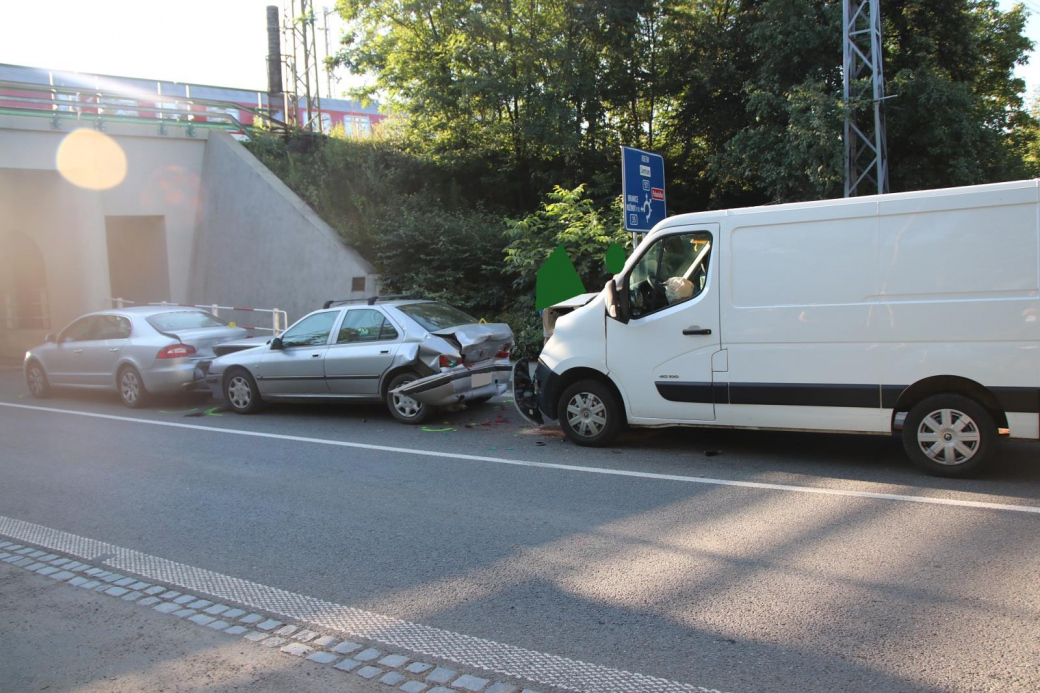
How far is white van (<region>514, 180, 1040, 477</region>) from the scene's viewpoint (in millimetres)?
5719

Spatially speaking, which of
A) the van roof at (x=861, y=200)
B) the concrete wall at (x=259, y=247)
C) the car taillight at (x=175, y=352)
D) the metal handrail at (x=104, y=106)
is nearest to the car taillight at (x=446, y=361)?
the van roof at (x=861, y=200)

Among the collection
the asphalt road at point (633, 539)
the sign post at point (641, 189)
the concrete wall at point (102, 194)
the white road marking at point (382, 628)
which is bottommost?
the white road marking at point (382, 628)

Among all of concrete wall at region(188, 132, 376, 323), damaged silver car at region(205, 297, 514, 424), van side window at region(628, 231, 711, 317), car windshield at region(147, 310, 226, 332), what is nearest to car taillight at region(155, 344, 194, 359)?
car windshield at region(147, 310, 226, 332)

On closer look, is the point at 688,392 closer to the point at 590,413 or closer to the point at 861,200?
the point at 590,413

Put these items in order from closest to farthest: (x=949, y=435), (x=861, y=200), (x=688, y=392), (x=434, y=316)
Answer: (x=949, y=435)
(x=861, y=200)
(x=688, y=392)
(x=434, y=316)

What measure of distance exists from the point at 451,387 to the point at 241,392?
3520mm

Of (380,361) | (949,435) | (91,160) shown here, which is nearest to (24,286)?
(91,160)

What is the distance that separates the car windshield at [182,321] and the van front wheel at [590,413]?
7.19 m

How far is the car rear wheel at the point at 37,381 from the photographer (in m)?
13.1

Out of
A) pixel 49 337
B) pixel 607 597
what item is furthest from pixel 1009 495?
pixel 49 337

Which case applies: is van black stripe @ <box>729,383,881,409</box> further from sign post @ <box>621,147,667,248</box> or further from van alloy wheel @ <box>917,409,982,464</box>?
sign post @ <box>621,147,667,248</box>

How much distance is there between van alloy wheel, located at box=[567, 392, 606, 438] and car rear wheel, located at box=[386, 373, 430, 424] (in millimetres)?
2242

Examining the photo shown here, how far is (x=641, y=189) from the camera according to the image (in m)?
11.1

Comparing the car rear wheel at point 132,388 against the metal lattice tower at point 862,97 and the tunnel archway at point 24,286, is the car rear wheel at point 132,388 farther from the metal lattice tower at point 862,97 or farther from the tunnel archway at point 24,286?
the tunnel archway at point 24,286
